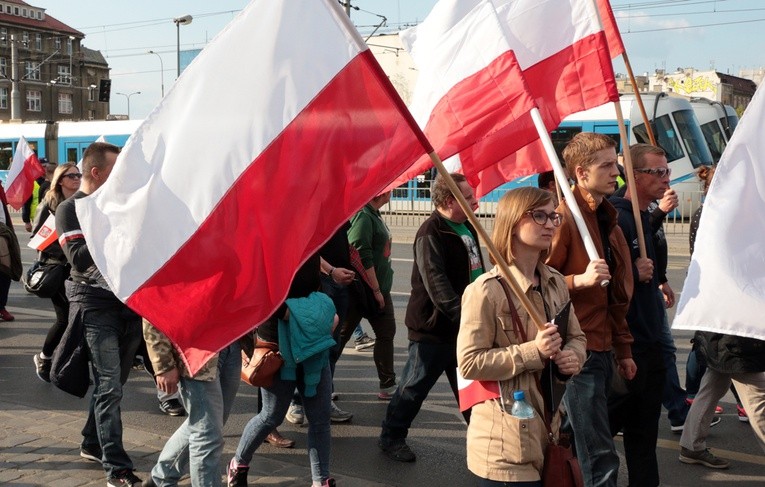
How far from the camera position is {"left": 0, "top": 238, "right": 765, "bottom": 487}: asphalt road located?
5281mm

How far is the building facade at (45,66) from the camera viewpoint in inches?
3565

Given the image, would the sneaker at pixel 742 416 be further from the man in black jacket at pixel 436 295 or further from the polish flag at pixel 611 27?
the polish flag at pixel 611 27

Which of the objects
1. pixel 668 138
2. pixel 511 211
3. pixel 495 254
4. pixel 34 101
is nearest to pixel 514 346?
pixel 495 254

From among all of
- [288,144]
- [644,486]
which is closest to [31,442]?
[288,144]

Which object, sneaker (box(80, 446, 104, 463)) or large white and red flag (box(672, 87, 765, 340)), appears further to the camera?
sneaker (box(80, 446, 104, 463))

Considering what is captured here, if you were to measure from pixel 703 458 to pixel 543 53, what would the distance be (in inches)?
98.8

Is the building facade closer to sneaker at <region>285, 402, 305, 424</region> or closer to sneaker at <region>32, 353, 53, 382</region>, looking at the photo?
sneaker at <region>32, 353, 53, 382</region>

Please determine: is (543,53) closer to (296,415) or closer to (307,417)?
(307,417)

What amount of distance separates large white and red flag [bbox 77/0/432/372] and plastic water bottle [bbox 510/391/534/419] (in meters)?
0.93

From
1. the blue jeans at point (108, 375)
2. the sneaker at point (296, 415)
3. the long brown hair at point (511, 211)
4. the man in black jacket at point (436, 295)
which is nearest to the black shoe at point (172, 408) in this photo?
the sneaker at point (296, 415)

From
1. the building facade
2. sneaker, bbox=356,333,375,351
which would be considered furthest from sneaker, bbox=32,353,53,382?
the building facade

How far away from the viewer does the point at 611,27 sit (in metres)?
5.45

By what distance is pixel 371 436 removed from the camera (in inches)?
239

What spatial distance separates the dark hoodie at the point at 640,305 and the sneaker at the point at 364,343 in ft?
14.5
